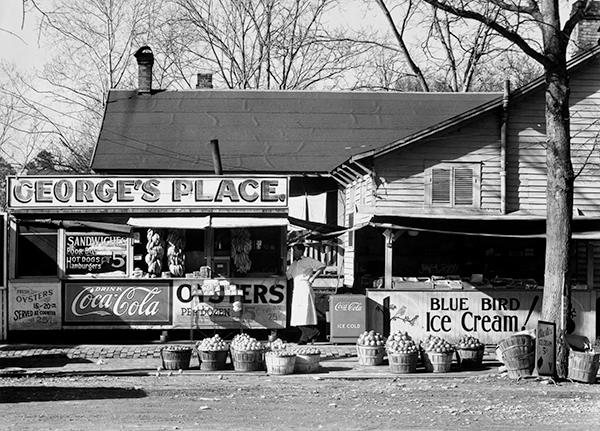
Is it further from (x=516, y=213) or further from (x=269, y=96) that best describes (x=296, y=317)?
(x=269, y=96)

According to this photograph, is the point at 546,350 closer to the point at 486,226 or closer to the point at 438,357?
the point at 438,357

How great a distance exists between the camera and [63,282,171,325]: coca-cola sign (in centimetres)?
1925

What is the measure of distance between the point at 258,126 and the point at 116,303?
913cm

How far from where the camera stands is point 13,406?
491 inches

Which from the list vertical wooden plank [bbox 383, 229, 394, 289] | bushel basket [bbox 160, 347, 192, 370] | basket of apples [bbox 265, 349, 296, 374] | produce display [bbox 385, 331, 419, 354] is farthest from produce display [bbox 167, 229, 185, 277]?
produce display [bbox 385, 331, 419, 354]

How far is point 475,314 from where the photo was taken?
1928cm

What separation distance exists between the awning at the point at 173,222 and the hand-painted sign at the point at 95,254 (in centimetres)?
95

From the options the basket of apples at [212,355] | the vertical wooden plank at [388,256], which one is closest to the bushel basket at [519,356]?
the vertical wooden plank at [388,256]

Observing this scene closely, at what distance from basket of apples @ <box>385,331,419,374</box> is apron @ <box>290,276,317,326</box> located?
3099 millimetres

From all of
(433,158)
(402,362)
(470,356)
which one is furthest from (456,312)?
(433,158)

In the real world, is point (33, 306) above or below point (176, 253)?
below

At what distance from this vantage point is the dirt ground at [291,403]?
1139cm

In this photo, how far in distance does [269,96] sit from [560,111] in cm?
1384

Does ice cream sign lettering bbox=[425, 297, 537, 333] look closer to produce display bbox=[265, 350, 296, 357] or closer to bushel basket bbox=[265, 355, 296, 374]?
produce display bbox=[265, 350, 296, 357]
